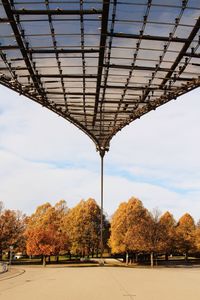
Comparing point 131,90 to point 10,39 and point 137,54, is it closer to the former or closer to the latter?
point 137,54

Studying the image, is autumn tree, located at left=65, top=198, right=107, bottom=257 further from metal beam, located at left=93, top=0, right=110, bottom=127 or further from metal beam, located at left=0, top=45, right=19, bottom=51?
metal beam, located at left=0, top=45, right=19, bottom=51

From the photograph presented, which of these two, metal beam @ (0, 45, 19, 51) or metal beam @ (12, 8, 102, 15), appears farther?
metal beam @ (0, 45, 19, 51)

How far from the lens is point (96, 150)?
49594mm

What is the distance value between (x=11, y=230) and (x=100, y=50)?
74093 millimetres

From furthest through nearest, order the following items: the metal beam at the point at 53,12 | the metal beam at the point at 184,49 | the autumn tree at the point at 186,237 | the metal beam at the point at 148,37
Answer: the autumn tree at the point at 186,237
the metal beam at the point at 148,37
the metal beam at the point at 184,49
the metal beam at the point at 53,12

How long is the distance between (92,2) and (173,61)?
23.1 ft

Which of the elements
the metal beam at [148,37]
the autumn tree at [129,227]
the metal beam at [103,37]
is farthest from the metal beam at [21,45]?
the autumn tree at [129,227]

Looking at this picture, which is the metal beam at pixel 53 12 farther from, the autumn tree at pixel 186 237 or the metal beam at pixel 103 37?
the autumn tree at pixel 186 237

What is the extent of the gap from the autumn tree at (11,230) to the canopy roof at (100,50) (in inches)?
2387

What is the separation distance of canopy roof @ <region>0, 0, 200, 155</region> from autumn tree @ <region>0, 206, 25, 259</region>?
6063 centimetres

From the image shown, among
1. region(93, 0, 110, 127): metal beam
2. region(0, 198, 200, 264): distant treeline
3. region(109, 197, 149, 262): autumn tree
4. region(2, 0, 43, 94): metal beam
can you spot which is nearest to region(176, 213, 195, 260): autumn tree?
region(0, 198, 200, 264): distant treeline

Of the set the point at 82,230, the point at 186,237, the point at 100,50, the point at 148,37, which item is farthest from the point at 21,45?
the point at 186,237

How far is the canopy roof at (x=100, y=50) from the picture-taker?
16031mm

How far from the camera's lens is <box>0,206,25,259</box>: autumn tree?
8650cm
